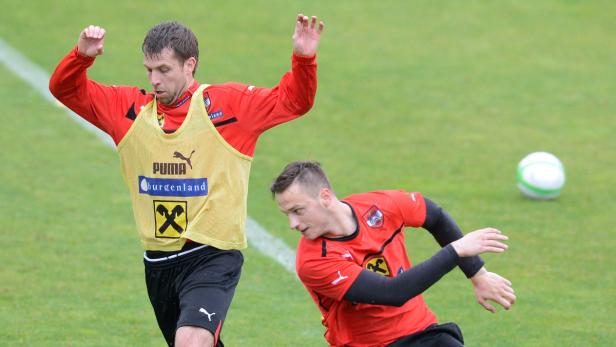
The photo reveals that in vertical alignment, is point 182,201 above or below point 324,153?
above

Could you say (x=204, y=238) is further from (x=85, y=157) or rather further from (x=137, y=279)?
(x=85, y=157)

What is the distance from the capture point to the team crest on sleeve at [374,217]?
19.5 ft

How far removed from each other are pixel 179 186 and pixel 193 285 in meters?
0.54

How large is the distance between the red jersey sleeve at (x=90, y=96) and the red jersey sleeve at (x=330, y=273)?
4.61ft

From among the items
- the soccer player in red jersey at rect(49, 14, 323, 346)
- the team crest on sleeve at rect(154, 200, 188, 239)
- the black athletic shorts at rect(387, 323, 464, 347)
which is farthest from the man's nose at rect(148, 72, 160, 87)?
the black athletic shorts at rect(387, 323, 464, 347)

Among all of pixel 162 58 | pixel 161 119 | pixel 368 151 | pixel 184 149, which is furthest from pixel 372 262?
pixel 368 151

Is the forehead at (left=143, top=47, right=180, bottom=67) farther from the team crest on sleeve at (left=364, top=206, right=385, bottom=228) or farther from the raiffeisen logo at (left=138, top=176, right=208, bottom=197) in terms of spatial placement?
the team crest on sleeve at (left=364, top=206, right=385, bottom=228)

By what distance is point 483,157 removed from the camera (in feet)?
42.5

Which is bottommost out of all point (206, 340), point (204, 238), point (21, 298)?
point (21, 298)

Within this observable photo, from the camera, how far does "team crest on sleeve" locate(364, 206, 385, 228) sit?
19.5 feet

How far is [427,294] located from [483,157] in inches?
170

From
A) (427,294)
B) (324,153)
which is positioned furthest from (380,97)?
(427,294)

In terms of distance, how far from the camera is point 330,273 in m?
5.64

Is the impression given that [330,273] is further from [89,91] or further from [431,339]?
[89,91]
